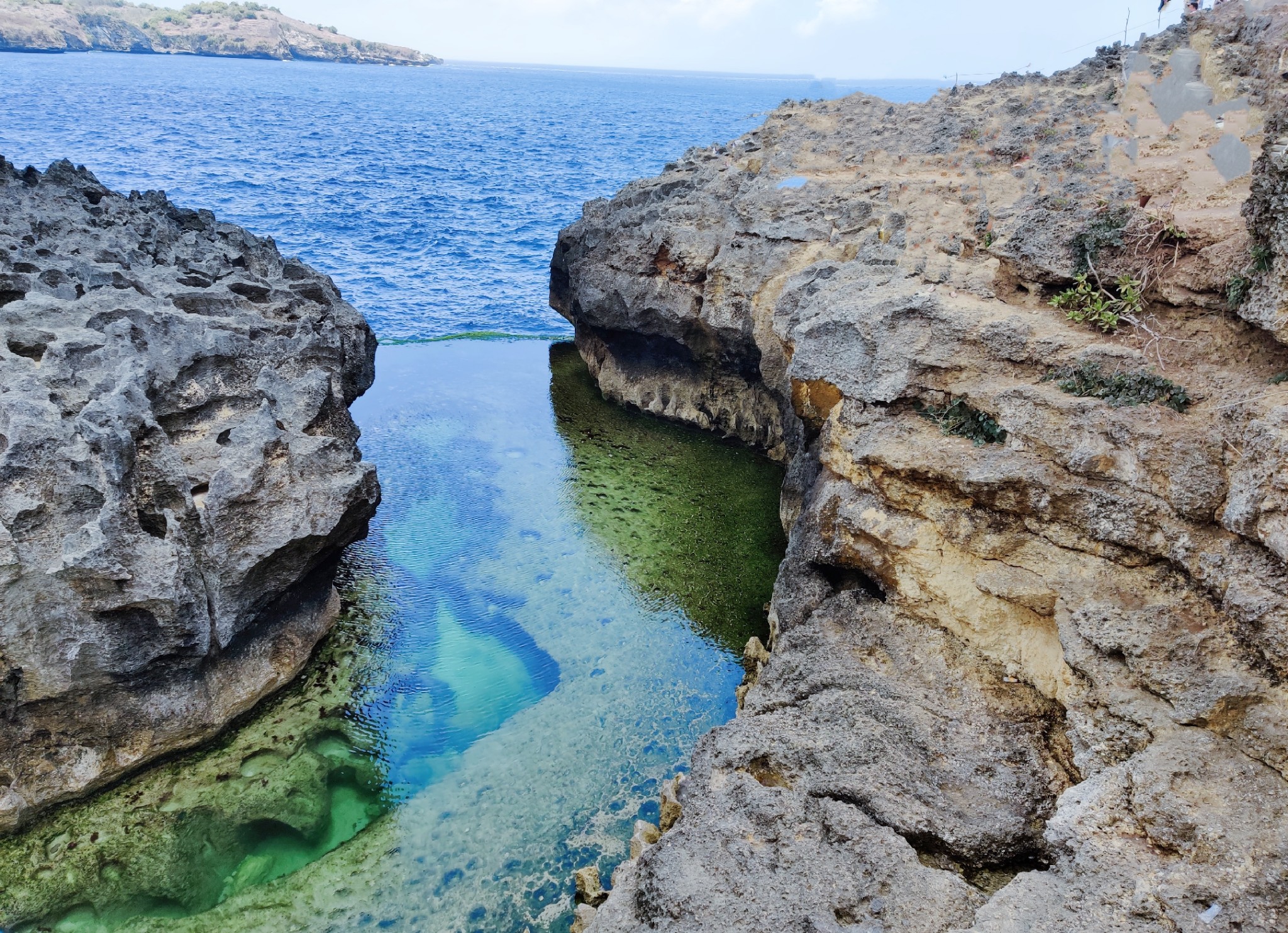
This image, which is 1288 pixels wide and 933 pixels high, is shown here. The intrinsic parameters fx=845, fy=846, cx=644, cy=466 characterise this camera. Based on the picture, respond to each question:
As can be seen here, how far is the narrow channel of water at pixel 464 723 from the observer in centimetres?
830

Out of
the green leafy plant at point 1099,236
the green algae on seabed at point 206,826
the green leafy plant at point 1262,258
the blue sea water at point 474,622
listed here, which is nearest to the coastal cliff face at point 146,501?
the green algae on seabed at point 206,826

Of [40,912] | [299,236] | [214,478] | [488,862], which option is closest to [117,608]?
[214,478]

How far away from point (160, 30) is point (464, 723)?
161747 mm

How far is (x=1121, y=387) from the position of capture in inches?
307

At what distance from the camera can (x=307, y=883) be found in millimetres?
8430

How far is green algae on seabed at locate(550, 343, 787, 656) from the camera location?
43.6 ft

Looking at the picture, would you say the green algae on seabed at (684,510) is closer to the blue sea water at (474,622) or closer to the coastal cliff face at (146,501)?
the blue sea water at (474,622)

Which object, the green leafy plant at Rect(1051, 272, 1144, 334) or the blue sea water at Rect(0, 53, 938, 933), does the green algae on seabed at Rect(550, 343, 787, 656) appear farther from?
the green leafy plant at Rect(1051, 272, 1144, 334)

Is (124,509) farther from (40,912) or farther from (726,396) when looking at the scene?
(726,396)

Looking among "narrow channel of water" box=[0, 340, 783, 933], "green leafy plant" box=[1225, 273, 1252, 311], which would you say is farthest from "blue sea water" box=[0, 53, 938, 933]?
"green leafy plant" box=[1225, 273, 1252, 311]

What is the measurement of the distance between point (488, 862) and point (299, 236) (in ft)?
111

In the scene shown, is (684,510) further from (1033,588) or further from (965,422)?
(1033,588)

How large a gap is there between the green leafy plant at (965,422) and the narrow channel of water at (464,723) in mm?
4679

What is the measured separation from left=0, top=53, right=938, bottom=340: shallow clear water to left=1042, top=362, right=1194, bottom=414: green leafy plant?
16.4m
